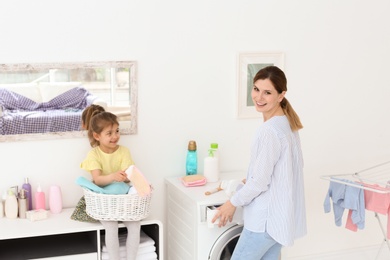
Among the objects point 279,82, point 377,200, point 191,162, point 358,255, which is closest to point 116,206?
point 191,162

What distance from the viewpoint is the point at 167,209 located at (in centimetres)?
375

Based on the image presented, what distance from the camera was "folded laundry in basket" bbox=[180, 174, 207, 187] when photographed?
3.49 metres

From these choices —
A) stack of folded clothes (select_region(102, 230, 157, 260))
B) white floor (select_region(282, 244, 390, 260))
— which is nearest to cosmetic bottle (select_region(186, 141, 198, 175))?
stack of folded clothes (select_region(102, 230, 157, 260))

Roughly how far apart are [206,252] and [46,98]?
1164 mm

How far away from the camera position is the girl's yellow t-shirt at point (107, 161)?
10.8 ft

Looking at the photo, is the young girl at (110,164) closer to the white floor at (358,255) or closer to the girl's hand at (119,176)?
the girl's hand at (119,176)

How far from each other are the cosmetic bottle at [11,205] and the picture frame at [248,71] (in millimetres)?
1364

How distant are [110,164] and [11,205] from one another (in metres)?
0.54

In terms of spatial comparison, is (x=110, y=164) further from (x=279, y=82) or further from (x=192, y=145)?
(x=279, y=82)

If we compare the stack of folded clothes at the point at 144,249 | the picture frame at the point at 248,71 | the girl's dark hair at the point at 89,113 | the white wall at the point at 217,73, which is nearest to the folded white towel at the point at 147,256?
the stack of folded clothes at the point at 144,249

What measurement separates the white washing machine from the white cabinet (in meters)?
0.15

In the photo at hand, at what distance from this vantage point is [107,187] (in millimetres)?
3230

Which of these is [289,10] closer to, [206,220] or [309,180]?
[309,180]

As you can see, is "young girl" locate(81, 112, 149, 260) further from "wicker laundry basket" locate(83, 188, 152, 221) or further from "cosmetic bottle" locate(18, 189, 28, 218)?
"cosmetic bottle" locate(18, 189, 28, 218)
